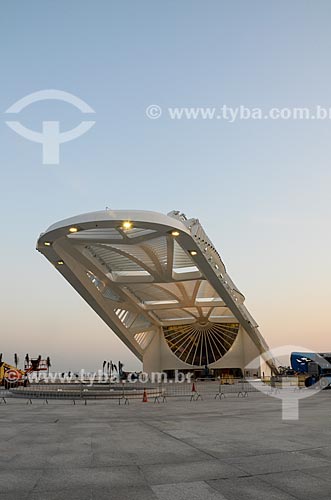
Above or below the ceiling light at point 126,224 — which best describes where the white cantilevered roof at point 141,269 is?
below

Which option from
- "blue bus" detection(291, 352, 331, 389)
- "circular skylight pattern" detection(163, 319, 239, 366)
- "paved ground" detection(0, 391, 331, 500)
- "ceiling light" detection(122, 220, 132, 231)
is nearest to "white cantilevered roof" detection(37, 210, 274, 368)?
"ceiling light" detection(122, 220, 132, 231)

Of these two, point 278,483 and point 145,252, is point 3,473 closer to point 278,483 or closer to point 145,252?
point 278,483

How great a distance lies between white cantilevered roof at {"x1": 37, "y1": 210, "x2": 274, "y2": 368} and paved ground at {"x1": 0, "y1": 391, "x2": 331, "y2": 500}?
17837mm

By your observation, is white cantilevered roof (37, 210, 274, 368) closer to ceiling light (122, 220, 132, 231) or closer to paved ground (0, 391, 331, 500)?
ceiling light (122, 220, 132, 231)

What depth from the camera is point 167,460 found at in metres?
7.32

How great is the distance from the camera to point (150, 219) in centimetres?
2789

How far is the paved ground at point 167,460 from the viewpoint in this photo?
18.0 ft

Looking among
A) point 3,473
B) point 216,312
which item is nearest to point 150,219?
point 3,473

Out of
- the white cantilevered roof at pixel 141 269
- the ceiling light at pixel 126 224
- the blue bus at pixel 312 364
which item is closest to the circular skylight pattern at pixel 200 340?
the white cantilevered roof at pixel 141 269

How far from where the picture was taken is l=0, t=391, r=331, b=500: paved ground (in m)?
5.50

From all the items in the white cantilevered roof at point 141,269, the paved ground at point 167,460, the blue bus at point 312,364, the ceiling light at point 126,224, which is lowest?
the blue bus at point 312,364

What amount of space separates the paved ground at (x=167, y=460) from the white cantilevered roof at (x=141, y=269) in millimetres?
17837

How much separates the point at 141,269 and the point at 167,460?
37065 millimetres

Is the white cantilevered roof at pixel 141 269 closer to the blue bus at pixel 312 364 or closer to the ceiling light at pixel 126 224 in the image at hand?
the ceiling light at pixel 126 224
